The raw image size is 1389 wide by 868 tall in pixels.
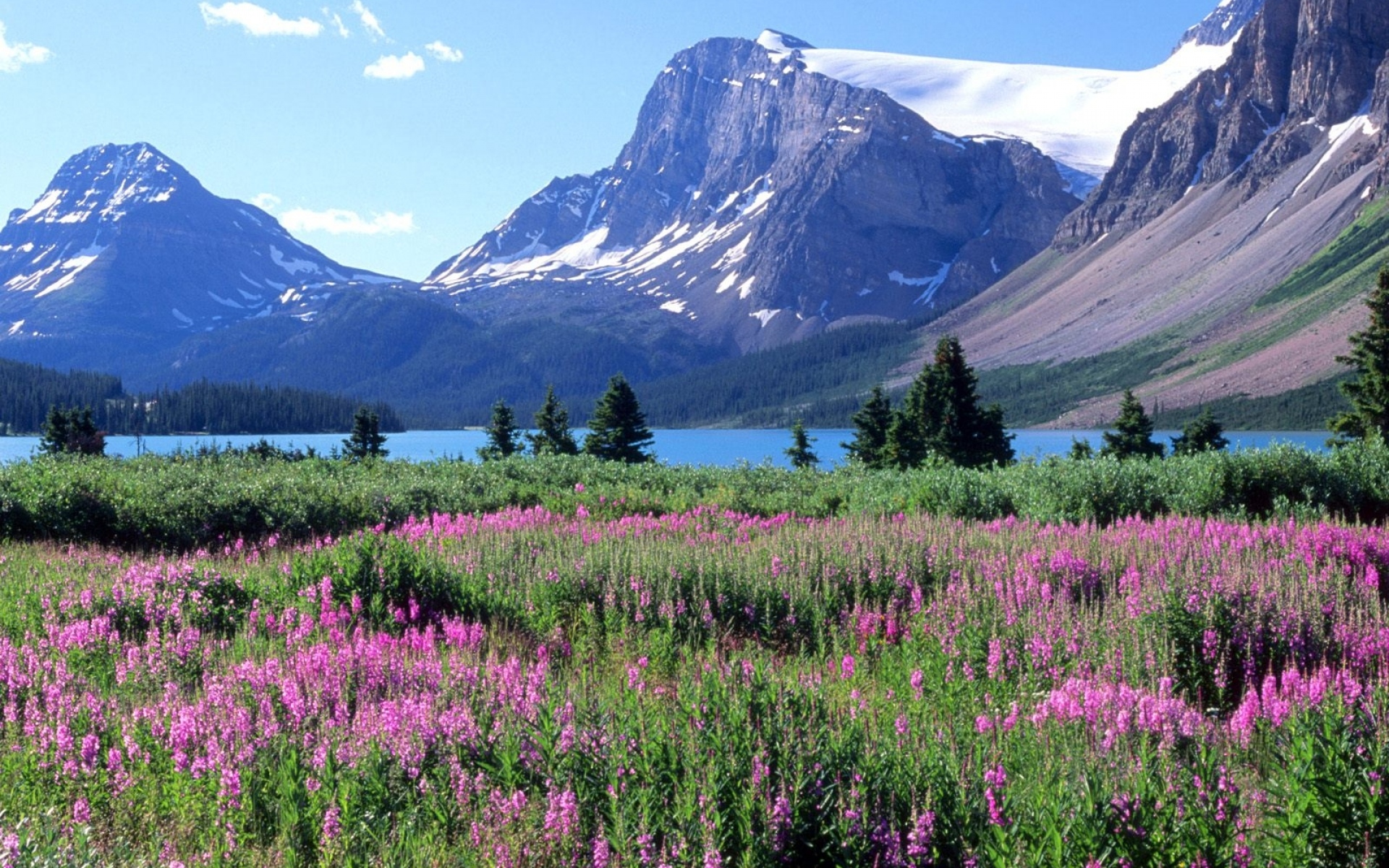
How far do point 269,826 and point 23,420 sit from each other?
219 m

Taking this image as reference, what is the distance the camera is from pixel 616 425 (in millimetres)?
55344

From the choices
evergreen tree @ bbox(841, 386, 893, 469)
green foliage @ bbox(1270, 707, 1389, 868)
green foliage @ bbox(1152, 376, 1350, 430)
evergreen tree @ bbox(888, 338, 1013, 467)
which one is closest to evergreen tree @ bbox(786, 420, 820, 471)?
evergreen tree @ bbox(841, 386, 893, 469)

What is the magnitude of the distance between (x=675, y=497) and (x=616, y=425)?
119ft

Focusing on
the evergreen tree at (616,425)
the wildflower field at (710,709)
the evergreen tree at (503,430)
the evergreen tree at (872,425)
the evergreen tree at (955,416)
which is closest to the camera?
the wildflower field at (710,709)

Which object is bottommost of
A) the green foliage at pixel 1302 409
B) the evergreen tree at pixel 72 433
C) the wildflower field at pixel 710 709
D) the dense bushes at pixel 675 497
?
the wildflower field at pixel 710 709

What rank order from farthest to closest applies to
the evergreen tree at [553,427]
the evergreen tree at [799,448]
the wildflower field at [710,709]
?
the evergreen tree at [799,448] < the evergreen tree at [553,427] < the wildflower field at [710,709]

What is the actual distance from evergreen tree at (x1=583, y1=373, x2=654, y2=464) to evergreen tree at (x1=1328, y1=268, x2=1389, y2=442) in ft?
105

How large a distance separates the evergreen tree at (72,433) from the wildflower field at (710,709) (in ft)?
141

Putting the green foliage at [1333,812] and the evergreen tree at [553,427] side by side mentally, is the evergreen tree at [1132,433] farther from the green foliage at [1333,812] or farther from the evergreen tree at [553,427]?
the green foliage at [1333,812]

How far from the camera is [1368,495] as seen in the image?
17.1 metres

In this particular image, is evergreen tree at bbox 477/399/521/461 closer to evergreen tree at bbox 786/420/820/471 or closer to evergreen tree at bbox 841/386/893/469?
evergreen tree at bbox 786/420/820/471

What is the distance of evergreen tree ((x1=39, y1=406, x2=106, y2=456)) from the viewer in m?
48.6

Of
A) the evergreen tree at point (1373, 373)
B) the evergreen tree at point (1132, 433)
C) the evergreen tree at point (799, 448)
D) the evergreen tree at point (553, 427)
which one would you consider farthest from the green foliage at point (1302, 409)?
the evergreen tree at point (553, 427)

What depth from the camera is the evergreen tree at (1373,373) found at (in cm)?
4053
